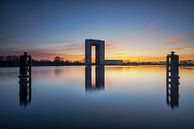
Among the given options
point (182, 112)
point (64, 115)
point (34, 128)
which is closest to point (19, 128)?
point (34, 128)

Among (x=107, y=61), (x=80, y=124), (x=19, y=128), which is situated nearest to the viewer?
(x=19, y=128)

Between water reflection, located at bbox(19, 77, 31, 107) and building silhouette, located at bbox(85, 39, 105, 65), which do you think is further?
building silhouette, located at bbox(85, 39, 105, 65)

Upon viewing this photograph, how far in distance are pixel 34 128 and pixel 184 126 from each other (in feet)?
10.8

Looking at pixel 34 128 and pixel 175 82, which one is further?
pixel 175 82

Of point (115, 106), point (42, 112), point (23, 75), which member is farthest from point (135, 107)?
point (23, 75)

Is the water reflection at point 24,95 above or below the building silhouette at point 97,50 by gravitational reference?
below

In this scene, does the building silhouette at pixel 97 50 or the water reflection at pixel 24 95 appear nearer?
the water reflection at pixel 24 95

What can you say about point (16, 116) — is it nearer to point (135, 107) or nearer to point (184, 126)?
point (135, 107)

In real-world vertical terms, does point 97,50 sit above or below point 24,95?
above

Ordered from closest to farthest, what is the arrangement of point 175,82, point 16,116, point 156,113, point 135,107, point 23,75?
1. point 16,116
2. point 156,113
3. point 135,107
4. point 175,82
5. point 23,75

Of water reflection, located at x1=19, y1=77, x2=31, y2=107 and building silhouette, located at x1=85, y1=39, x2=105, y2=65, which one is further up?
building silhouette, located at x1=85, y1=39, x2=105, y2=65

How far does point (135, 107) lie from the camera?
5.01 meters

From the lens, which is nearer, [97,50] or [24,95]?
[24,95]

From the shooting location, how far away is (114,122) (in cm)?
370
